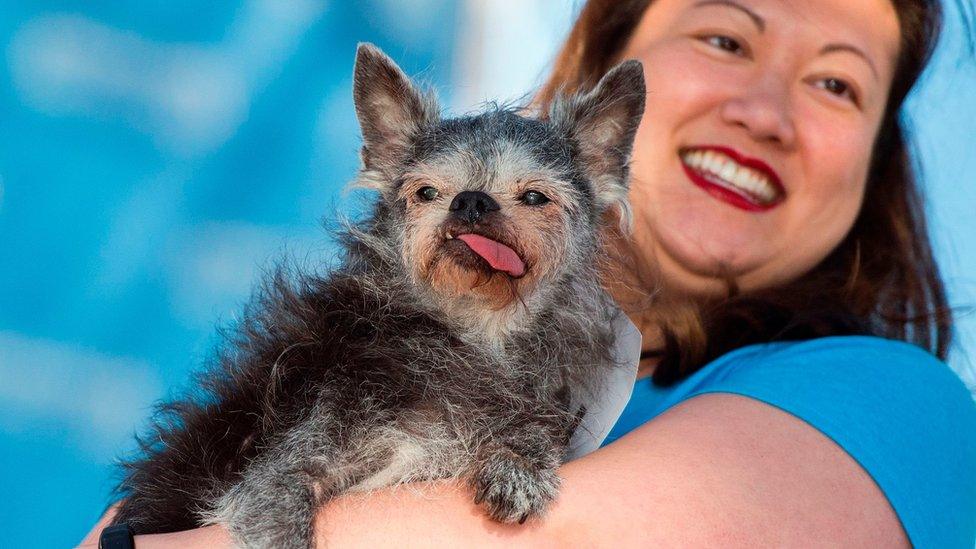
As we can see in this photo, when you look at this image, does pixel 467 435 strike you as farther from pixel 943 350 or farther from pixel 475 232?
pixel 943 350

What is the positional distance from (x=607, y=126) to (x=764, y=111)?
727mm

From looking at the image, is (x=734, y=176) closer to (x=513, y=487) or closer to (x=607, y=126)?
(x=607, y=126)

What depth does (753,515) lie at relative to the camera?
6.15 ft

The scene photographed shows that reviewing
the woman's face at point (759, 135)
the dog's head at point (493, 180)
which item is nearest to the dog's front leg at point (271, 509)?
the dog's head at point (493, 180)

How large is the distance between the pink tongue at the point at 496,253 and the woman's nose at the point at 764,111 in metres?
1.30

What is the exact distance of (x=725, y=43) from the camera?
3.22m

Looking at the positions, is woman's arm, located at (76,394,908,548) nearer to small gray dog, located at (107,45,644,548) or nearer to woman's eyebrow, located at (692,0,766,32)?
small gray dog, located at (107,45,644,548)

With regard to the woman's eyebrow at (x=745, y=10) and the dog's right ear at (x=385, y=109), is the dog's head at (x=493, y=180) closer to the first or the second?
the dog's right ear at (x=385, y=109)

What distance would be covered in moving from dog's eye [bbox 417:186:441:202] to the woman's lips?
125 cm

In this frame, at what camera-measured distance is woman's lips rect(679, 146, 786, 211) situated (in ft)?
10.2

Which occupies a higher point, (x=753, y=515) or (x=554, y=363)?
(x=554, y=363)

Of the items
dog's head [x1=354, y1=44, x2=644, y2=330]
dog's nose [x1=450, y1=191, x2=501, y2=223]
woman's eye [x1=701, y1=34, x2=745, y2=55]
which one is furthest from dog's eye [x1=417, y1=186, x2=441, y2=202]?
woman's eye [x1=701, y1=34, x2=745, y2=55]

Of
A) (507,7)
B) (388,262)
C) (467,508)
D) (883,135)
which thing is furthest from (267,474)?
(507,7)

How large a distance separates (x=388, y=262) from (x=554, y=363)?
56cm
